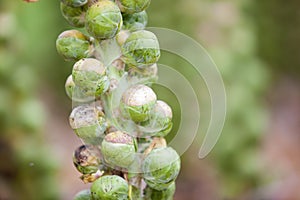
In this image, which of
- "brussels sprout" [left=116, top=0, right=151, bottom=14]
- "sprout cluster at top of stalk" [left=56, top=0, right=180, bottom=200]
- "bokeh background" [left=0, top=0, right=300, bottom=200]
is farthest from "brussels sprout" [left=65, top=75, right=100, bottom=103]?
"bokeh background" [left=0, top=0, right=300, bottom=200]

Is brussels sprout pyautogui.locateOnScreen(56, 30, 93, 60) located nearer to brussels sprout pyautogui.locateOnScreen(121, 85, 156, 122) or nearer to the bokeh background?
brussels sprout pyautogui.locateOnScreen(121, 85, 156, 122)

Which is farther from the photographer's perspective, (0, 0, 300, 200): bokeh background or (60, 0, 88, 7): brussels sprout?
(0, 0, 300, 200): bokeh background

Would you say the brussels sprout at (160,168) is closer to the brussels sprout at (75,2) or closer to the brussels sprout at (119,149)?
the brussels sprout at (119,149)

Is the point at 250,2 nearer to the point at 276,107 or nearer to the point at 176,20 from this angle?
the point at 176,20

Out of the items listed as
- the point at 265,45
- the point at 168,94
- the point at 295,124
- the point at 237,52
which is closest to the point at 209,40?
the point at 237,52

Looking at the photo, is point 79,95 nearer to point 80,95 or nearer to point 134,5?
point 80,95

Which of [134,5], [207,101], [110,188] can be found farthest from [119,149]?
[207,101]
